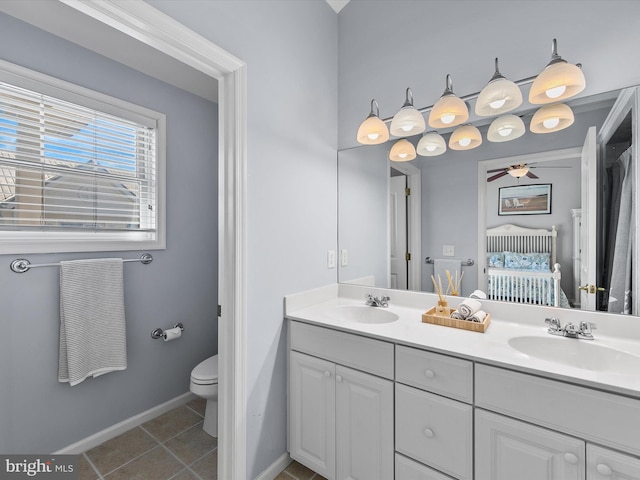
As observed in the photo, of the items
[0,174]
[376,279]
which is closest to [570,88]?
[376,279]

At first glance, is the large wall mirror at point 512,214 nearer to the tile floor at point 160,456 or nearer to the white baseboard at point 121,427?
the tile floor at point 160,456

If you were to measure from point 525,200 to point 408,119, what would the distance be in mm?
687

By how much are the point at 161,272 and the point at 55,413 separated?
939 mm

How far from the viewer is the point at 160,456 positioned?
1.71 metres

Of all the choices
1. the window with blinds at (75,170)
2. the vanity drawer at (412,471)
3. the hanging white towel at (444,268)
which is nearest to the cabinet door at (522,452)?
the vanity drawer at (412,471)

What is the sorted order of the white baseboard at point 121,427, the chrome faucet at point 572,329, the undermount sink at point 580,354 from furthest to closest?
the white baseboard at point 121,427 → the chrome faucet at point 572,329 → the undermount sink at point 580,354

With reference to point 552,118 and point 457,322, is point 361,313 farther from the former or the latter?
point 552,118

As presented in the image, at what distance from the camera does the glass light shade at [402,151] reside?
5.67ft

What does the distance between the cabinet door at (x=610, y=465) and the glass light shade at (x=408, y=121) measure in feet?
4.65

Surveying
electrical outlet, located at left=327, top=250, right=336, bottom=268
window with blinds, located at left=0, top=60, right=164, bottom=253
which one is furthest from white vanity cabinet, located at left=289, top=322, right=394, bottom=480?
window with blinds, located at left=0, top=60, right=164, bottom=253

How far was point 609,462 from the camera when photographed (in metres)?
0.84

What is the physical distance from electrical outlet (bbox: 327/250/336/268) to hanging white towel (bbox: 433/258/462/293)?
0.62m

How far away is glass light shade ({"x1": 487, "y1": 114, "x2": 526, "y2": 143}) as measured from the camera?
1396 millimetres

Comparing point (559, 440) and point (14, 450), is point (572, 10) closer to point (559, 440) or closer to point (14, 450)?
point (559, 440)
